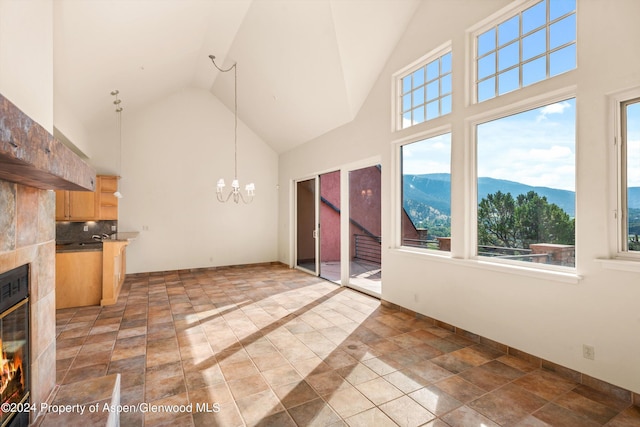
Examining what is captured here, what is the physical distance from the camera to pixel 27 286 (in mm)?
1825

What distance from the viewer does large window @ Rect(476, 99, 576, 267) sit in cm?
291

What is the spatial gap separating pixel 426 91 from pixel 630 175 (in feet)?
8.17

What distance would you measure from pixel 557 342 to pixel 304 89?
5104 millimetres

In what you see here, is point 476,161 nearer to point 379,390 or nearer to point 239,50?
point 379,390

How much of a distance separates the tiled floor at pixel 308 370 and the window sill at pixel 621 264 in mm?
1007

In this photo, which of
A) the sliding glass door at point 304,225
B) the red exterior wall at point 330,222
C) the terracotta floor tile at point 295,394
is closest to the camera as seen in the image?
the terracotta floor tile at point 295,394

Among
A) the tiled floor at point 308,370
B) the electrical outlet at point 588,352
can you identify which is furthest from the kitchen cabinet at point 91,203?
the electrical outlet at point 588,352

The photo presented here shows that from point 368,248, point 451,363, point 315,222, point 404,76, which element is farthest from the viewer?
point 368,248

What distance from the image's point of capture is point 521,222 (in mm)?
3309

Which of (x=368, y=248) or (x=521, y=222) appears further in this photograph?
(x=368, y=248)

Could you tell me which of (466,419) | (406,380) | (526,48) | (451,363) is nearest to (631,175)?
(526,48)

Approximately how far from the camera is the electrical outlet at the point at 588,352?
2.60 metres

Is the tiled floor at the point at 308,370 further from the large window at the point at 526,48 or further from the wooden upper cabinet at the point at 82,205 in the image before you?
the large window at the point at 526,48

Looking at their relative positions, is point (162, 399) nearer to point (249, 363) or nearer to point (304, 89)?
point (249, 363)
